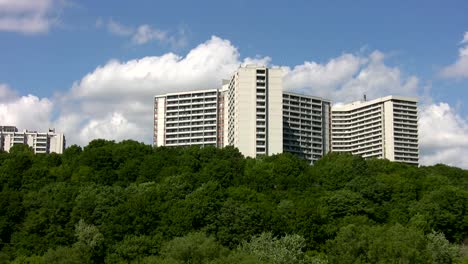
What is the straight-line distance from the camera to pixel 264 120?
153 m

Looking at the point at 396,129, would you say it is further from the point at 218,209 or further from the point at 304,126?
the point at 218,209

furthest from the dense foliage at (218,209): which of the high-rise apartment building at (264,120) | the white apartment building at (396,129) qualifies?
the white apartment building at (396,129)

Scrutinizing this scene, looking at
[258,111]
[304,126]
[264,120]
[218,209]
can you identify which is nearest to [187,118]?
[304,126]

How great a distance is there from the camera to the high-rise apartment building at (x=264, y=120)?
499ft

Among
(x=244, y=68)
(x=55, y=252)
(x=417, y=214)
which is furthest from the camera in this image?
(x=244, y=68)

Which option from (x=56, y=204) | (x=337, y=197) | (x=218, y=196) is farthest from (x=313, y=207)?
(x=56, y=204)

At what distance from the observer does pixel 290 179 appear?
9025 cm

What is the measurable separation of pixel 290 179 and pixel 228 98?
82.6 meters

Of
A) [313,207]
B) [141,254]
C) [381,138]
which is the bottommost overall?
[141,254]

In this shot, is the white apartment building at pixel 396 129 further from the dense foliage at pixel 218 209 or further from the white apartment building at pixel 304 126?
the dense foliage at pixel 218 209

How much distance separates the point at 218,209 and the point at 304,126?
10380 cm

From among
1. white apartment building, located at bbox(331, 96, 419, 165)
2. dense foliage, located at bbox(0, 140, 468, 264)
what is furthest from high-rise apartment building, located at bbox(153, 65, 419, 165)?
dense foliage, located at bbox(0, 140, 468, 264)

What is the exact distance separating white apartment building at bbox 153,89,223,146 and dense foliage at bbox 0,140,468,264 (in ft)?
257

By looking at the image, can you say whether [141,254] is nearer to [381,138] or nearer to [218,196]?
[218,196]
